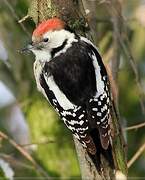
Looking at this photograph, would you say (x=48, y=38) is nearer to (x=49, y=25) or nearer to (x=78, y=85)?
(x=49, y=25)

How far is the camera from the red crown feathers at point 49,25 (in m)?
3.39

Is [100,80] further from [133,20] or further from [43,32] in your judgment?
[133,20]

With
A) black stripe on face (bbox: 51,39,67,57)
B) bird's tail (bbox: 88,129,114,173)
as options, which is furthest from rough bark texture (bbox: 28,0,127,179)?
black stripe on face (bbox: 51,39,67,57)

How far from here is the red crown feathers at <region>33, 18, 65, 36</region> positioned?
3.39m

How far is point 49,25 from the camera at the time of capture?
3406 millimetres

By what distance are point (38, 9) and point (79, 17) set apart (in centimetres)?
24

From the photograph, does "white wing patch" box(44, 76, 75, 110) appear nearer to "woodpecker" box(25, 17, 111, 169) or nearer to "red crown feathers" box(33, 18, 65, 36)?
"woodpecker" box(25, 17, 111, 169)

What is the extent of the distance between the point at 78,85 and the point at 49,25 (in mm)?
376

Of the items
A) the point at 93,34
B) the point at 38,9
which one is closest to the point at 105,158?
the point at 93,34

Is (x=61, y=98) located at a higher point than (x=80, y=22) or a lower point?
lower

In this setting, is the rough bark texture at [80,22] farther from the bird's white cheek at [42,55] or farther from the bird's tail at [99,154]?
the bird's white cheek at [42,55]

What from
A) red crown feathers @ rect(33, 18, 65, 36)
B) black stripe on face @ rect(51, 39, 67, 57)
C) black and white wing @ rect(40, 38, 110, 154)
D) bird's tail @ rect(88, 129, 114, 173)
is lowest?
bird's tail @ rect(88, 129, 114, 173)

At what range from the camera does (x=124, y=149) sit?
358cm

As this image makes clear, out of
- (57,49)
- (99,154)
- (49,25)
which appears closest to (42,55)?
(57,49)
